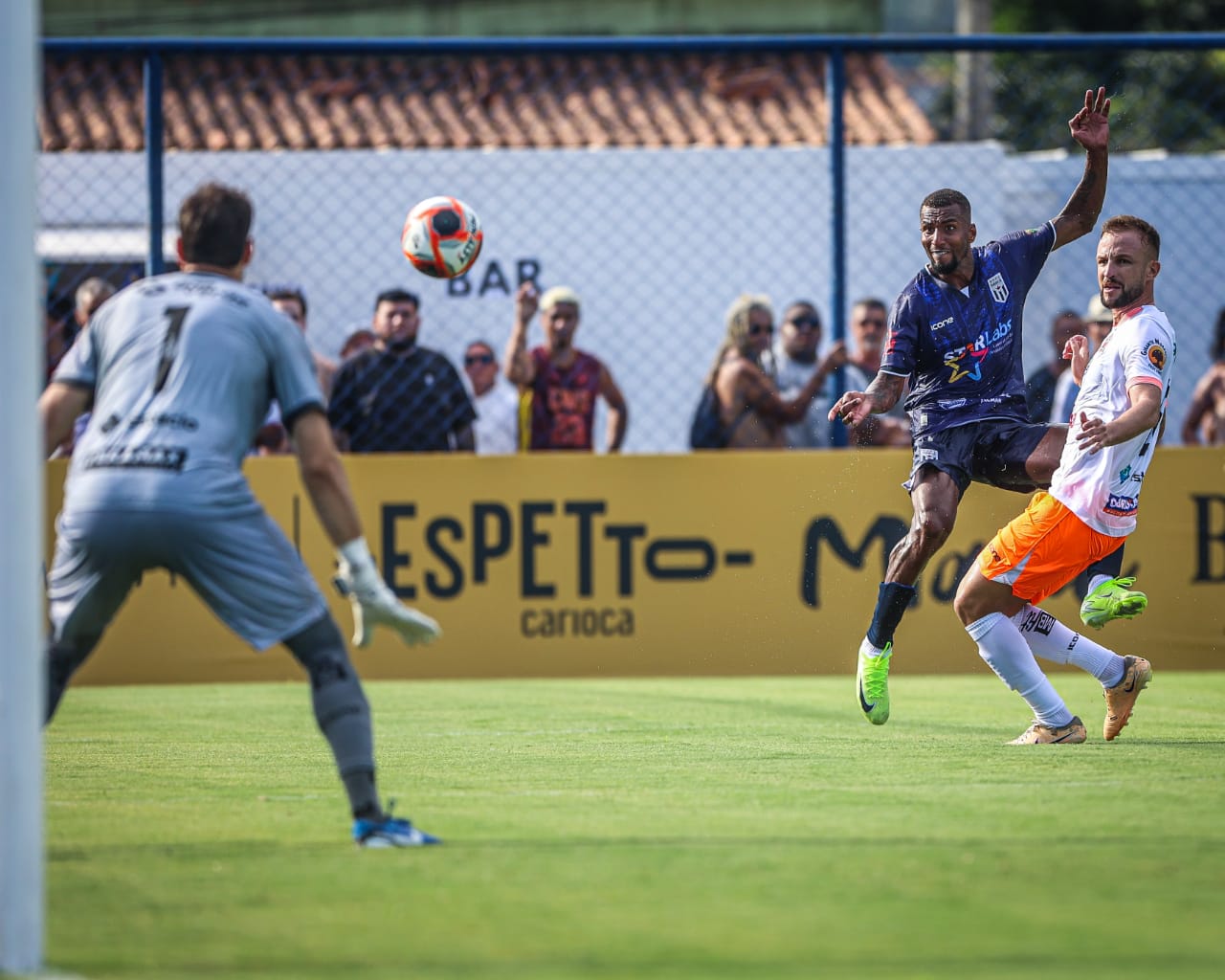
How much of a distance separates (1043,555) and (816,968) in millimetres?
3955

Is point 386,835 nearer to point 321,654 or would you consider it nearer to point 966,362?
point 321,654

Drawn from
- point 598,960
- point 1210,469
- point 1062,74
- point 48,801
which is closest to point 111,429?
point 48,801

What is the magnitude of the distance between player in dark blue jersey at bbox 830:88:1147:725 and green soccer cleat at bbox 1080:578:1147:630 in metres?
0.65

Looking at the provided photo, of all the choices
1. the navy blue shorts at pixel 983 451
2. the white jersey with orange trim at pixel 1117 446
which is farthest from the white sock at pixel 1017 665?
the navy blue shorts at pixel 983 451

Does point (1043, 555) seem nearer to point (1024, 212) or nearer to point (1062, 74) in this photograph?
point (1024, 212)

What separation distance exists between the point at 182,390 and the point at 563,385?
21.1 ft

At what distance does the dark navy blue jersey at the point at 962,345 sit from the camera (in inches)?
320

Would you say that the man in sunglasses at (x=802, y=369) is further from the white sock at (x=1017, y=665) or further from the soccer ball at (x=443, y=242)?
the white sock at (x=1017, y=665)

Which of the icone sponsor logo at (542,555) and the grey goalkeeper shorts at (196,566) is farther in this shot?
the icone sponsor logo at (542,555)

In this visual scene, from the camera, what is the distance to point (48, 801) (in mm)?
6242

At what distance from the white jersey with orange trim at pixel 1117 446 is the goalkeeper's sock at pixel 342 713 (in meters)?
3.39

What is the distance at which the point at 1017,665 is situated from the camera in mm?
7539

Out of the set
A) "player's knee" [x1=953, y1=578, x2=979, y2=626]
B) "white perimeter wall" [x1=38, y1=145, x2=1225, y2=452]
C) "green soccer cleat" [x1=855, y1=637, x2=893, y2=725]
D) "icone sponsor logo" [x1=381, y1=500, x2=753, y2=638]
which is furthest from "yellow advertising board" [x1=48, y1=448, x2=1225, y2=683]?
"white perimeter wall" [x1=38, y1=145, x2=1225, y2=452]

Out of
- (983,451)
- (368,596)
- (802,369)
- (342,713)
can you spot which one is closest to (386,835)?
(342,713)
